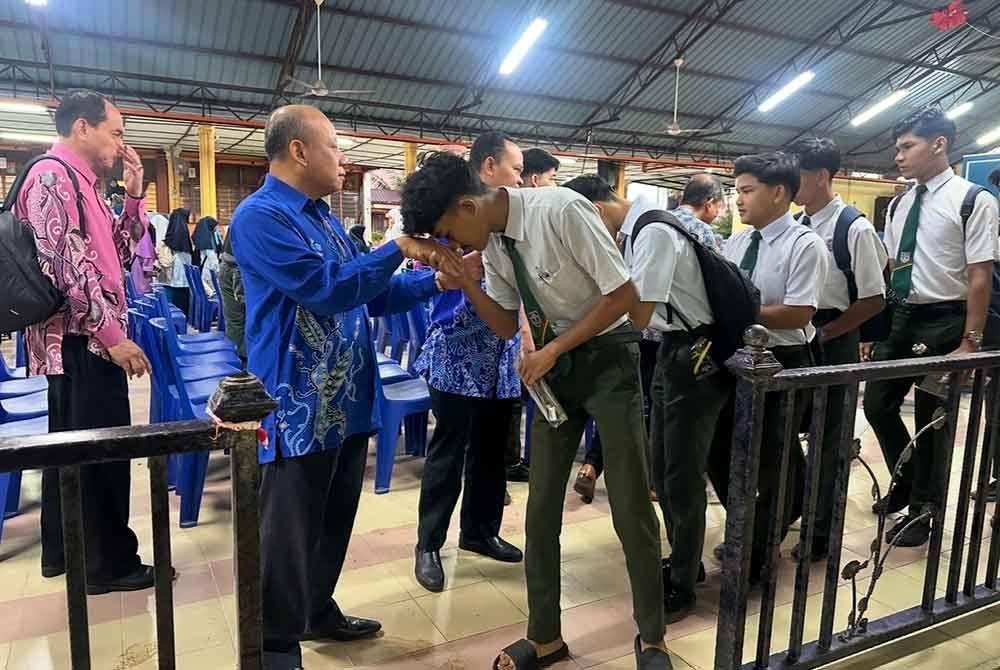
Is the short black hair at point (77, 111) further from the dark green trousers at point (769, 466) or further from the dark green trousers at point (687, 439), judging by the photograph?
the dark green trousers at point (769, 466)

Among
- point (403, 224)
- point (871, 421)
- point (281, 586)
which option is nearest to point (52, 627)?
point (281, 586)

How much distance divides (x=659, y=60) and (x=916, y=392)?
452 inches

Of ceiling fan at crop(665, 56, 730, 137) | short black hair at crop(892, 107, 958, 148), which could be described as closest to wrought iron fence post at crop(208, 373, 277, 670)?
short black hair at crop(892, 107, 958, 148)

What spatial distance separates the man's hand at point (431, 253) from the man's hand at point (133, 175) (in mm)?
1361

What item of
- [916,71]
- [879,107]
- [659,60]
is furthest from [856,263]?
[879,107]

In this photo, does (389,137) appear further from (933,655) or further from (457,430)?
(933,655)

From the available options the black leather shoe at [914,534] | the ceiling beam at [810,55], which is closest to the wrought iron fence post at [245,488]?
the black leather shoe at [914,534]

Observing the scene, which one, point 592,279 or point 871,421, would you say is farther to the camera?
point 871,421

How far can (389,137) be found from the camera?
40.6ft

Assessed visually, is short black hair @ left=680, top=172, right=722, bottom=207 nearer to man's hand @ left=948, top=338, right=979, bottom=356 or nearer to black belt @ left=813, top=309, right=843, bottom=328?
black belt @ left=813, top=309, right=843, bottom=328

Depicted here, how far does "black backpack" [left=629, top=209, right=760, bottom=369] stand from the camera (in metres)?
1.90

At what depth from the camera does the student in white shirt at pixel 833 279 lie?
2.39 m

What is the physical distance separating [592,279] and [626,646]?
108 centimetres

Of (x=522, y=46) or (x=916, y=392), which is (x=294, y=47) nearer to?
(x=522, y=46)
